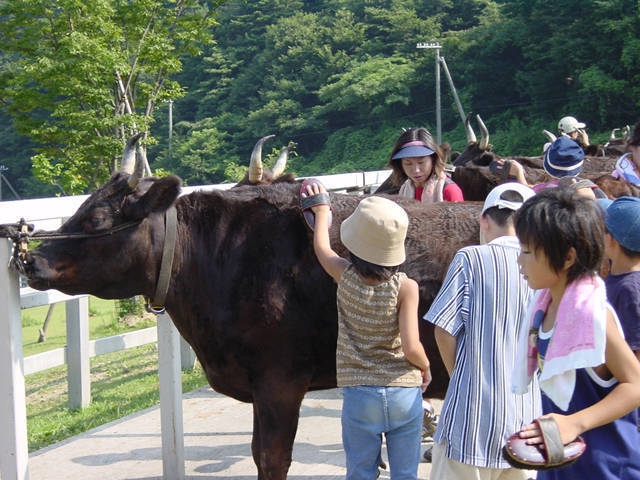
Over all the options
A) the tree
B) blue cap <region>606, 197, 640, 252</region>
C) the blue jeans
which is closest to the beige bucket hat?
the blue jeans

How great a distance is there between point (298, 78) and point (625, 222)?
69.3 meters

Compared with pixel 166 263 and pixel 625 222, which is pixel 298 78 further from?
pixel 625 222

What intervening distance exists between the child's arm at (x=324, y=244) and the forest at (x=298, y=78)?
535 inches

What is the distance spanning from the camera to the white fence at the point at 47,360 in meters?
4.23

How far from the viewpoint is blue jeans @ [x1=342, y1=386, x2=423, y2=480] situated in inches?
137

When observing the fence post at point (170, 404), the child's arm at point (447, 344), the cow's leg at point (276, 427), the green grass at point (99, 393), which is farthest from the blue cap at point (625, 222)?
the green grass at point (99, 393)

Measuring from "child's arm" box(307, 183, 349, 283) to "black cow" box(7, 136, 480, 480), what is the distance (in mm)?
479

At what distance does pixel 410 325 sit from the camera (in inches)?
135

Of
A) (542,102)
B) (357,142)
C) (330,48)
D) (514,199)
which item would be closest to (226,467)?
(514,199)

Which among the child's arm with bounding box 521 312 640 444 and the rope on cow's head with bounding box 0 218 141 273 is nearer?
the child's arm with bounding box 521 312 640 444

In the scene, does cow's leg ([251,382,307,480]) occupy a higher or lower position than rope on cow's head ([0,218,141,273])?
lower

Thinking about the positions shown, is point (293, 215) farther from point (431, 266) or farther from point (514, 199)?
point (514, 199)

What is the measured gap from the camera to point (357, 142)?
6388 centimetres

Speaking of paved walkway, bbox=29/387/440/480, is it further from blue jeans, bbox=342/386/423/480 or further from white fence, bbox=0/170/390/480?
blue jeans, bbox=342/386/423/480
